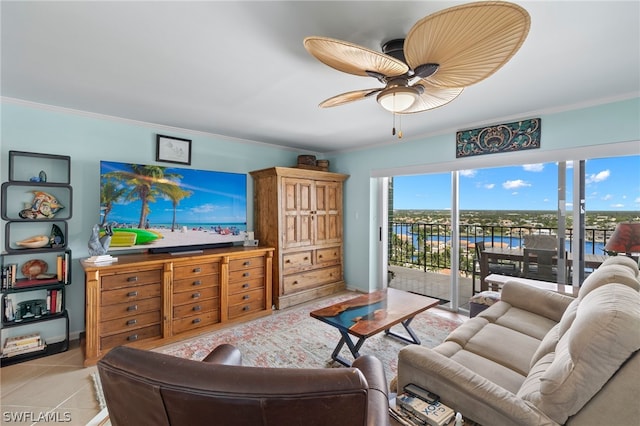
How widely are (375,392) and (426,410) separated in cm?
32

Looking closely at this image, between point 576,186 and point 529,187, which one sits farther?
point 529,187

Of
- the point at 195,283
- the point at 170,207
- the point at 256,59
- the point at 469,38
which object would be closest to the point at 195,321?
the point at 195,283

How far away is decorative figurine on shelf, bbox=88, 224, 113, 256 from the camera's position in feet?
8.59

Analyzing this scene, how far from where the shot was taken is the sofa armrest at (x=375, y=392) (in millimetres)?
967

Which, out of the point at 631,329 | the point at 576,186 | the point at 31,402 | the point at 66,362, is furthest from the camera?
the point at 576,186

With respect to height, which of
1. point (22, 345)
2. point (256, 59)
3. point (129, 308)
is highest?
point (256, 59)

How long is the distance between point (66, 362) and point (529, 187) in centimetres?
497

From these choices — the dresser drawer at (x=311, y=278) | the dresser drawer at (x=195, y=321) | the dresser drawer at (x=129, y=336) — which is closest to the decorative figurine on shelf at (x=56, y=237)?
the dresser drawer at (x=129, y=336)

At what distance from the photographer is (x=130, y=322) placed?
2.66 meters

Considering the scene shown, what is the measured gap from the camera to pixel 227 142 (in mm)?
3926

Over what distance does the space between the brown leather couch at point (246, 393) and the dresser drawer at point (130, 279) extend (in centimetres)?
230

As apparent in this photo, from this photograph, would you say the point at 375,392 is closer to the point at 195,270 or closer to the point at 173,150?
the point at 195,270

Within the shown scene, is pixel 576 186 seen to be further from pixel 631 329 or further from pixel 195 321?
pixel 195 321

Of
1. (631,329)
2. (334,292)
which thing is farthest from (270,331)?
(631,329)
